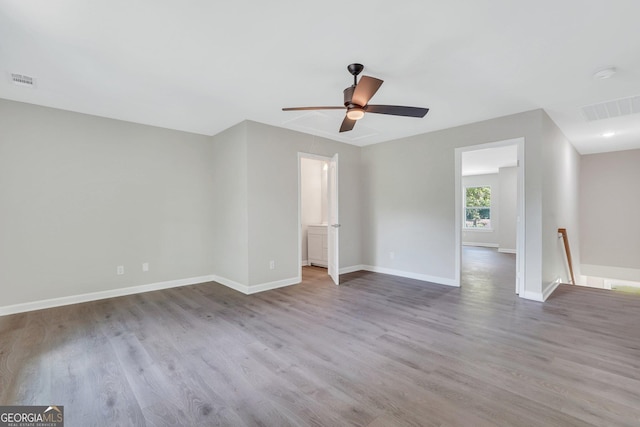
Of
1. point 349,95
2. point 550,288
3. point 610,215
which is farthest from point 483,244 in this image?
point 349,95

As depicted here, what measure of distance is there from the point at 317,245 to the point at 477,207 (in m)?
6.97

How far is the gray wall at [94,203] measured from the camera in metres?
3.45

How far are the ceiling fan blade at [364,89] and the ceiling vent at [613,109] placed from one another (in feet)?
10.6

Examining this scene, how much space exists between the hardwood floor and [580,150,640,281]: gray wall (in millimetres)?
3486

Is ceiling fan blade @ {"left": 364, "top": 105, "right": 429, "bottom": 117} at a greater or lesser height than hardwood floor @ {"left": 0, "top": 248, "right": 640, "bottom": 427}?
greater

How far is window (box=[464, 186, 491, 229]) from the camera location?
9852mm

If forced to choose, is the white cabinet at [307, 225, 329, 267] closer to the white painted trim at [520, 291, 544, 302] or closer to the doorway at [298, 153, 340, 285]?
the doorway at [298, 153, 340, 285]

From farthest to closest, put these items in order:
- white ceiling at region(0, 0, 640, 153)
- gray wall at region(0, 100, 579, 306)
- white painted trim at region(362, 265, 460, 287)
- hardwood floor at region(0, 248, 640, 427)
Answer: white painted trim at region(362, 265, 460, 287)
gray wall at region(0, 100, 579, 306)
white ceiling at region(0, 0, 640, 153)
hardwood floor at region(0, 248, 640, 427)

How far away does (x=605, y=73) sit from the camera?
Result: 2.75 metres

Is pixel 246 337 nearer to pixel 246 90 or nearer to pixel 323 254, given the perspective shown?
pixel 246 90

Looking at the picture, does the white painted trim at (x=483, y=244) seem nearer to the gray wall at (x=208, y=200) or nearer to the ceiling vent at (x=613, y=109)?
the gray wall at (x=208, y=200)

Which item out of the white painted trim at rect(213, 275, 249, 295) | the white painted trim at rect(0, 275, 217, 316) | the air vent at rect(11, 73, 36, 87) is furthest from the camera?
the white painted trim at rect(213, 275, 249, 295)

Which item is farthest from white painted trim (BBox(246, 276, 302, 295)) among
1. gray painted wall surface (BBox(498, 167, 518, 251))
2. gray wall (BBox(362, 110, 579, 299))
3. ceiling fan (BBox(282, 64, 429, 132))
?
gray painted wall surface (BBox(498, 167, 518, 251))

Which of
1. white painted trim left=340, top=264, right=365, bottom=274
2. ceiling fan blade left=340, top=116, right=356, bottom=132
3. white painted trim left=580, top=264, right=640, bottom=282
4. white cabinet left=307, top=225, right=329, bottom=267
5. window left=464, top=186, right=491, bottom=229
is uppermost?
ceiling fan blade left=340, top=116, right=356, bottom=132
